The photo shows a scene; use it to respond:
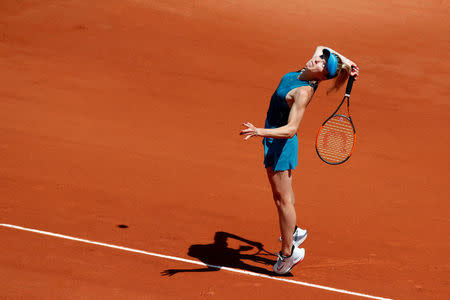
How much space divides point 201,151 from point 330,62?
13.6ft

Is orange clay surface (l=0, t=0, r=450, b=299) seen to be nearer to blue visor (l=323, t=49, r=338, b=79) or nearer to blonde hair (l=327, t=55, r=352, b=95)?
blonde hair (l=327, t=55, r=352, b=95)

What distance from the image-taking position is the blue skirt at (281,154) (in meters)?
5.61

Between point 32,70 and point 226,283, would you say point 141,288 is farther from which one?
point 32,70

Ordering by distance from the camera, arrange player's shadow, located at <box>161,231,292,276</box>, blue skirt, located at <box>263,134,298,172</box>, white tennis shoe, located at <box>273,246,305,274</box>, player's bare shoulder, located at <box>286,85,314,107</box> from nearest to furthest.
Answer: player's bare shoulder, located at <box>286,85,314,107</box>, blue skirt, located at <box>263,134,298,172</box>, white tennis shoe, located at <box>273,246,305,274</box>, player's shadow, located at <box>161,231,292,276</box>

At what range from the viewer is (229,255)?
6320 millimetres

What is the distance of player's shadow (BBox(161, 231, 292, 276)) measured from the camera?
19.8 ft

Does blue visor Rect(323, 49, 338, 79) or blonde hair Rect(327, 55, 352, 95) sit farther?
blonde hair Rect(327, 55, 352, 95)

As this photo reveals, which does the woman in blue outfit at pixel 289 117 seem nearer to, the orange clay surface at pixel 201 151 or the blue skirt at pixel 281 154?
the blue skirt at pixel 281 154

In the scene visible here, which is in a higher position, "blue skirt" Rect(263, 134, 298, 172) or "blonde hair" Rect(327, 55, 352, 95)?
"blonde hair" Rect(327, 55, 352, 95)

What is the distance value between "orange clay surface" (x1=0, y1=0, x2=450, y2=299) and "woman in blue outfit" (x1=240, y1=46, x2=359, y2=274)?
0.39m

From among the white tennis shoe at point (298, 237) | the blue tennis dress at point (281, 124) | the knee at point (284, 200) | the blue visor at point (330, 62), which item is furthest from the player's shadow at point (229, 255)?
the blue visor at point (330, 62)

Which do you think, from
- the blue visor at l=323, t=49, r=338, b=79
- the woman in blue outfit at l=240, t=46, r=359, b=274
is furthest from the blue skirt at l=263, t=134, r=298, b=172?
the blue visor at l=323, t=49, r=338, b=79

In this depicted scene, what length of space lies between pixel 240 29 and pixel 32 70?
586 centimetres

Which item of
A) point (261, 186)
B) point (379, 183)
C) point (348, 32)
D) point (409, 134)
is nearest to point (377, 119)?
point (409, 134)
